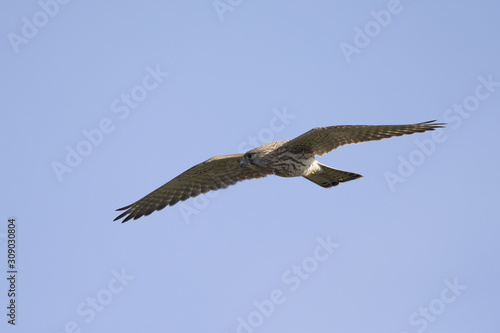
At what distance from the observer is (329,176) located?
11.5m

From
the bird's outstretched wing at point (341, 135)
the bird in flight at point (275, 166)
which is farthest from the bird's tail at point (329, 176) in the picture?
the bird's outstretched wing at point (341, 135)

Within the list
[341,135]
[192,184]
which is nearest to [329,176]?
[341,135]

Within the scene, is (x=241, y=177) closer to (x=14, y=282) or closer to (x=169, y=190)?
(x=169, y=190)

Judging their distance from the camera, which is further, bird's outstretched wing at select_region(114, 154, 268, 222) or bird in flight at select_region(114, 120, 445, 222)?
bird's outstretched wing at select_region(114, 154, 268, 222)

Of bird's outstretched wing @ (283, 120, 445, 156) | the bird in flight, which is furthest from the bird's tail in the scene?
bird's outstretched wing @ (283, 120, 445, 156)

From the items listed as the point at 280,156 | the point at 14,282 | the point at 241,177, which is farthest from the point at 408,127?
the point at 14,282

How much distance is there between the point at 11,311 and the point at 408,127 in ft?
23.0

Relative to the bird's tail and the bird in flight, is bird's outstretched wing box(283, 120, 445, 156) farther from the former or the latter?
the bird's tail

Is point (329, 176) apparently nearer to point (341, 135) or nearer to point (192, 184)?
point (341, 135)

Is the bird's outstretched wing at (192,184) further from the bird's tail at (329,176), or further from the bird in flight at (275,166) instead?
the bird's tail at (329,176)

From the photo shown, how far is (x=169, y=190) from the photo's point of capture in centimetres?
1237

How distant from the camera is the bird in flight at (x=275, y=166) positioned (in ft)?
34.8

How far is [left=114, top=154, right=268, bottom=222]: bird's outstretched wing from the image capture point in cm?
1202

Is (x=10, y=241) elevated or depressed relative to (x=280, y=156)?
elevated
